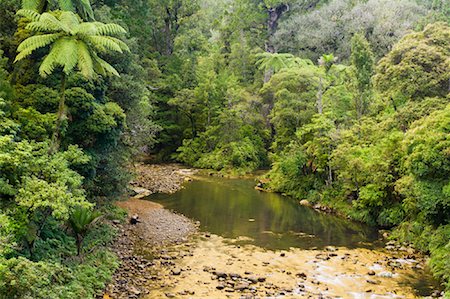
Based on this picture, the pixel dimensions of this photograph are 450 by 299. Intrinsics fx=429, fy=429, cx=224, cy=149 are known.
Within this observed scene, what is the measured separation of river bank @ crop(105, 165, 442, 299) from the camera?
11383 mm

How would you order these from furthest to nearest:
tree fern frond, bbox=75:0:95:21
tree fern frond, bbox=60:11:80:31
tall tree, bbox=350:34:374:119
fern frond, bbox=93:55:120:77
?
1. tall tree, bbox=350:34:374:119
2. tree fern frond, bbox=75:0:95:21
3. fern frond, bbox=93:55:120:77
4. tree fern frond, bbox=60:11:80:31

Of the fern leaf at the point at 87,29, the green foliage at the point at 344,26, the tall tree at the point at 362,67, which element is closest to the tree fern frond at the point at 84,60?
the fern leaf at the point at 87,29

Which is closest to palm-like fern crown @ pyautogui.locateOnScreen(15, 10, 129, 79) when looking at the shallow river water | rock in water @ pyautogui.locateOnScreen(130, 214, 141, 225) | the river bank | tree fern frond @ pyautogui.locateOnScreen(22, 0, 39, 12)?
tree fern frond @ pyautogui.locateOnScreen(22, 0, 39, 12)

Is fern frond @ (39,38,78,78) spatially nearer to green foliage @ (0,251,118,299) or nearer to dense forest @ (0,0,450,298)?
dense forest @ (0,0,450,298)

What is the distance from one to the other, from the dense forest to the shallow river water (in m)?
1.36

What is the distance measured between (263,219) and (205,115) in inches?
738

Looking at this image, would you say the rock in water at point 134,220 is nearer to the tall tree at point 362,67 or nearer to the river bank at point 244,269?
the river bank at point 244,269

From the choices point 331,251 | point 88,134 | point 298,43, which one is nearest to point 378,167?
point 331,251

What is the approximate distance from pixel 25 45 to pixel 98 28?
192 cm

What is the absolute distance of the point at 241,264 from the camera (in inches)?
536

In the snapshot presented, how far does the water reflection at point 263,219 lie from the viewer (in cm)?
1688

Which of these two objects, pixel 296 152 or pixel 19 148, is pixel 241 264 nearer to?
pixel 19 148

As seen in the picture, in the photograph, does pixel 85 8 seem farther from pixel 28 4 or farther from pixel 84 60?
pixel 84 60

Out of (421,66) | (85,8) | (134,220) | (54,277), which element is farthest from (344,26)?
(54,277)
